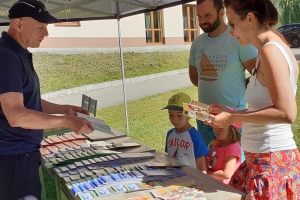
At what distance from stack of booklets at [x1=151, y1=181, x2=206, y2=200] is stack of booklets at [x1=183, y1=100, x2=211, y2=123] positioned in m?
0.32

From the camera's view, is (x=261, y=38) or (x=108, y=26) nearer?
(x=261, y=38)

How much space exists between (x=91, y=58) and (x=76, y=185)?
1147 centimetres

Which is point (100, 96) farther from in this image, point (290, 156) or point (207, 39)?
point (290, 156)

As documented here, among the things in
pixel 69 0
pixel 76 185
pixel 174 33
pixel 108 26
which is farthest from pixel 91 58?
pixel 76 185

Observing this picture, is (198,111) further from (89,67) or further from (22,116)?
(89,67)

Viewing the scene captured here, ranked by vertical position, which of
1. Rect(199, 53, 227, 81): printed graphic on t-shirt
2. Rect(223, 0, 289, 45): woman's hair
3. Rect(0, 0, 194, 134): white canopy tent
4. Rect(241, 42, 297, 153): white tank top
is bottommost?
Rect(241, 42, 297, 153): white tank top

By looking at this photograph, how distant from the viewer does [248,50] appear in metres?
2.33

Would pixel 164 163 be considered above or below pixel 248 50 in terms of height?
below

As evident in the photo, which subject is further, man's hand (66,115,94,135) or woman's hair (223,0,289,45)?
man's hand (66,115,94,135)

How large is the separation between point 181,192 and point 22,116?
2.72 ft

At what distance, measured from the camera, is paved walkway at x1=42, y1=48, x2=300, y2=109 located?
923cm

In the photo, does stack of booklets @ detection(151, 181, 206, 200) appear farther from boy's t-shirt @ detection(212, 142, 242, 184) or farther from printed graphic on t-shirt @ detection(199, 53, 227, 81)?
printed graphic on t-shirt @ detection(199, 53, 227, 81)

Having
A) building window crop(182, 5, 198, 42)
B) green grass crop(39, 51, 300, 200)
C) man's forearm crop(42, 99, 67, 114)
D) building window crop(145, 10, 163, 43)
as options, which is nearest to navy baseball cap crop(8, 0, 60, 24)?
man's forearm crop(42, 99, 67, 114)

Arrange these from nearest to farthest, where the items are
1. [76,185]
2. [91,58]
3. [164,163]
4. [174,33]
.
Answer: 1. [76,185]
2. [164,163]
3. [91,58]
4. [174,33]
